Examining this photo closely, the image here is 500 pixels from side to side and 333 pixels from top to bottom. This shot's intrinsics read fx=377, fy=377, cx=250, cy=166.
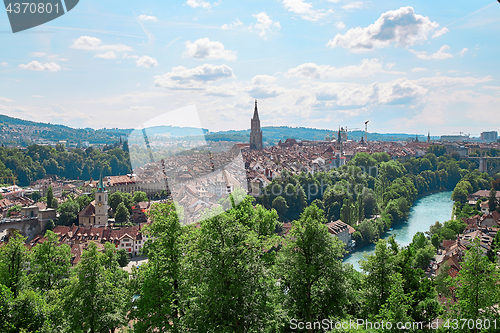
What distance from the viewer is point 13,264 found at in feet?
27.5

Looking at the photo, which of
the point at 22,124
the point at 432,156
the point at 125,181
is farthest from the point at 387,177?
the point at 22,124

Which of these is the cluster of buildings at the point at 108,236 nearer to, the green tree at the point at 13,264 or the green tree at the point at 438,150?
the green tree at the point at 13,264

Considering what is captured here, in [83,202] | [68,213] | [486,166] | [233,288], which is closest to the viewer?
[233,288]

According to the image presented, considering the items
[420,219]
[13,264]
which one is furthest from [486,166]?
[13,264]

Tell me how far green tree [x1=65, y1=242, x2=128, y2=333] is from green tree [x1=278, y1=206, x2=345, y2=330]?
141 inches

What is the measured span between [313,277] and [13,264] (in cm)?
657

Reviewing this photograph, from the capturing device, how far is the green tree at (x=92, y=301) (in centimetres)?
755

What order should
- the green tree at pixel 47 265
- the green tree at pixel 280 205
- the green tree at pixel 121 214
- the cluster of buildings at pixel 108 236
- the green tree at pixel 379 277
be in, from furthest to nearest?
the green tree at pixel 280 205 → the green tree at pixel 121 214 → the cluster of buildings at pixel 108 236 → the green tree at pixel 47 265 → the green tree at pixel 379 277

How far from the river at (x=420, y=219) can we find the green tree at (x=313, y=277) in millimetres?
16823

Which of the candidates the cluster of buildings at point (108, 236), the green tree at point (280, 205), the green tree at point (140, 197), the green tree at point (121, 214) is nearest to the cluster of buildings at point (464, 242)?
the green tree at point (280, 205)

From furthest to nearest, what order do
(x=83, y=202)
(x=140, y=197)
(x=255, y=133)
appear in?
(x=255, y=133) → (x=140, y=197) → (x=83, y=202)

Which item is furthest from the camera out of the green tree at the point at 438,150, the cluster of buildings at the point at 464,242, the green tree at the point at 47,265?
the green tree at the point at 438,150

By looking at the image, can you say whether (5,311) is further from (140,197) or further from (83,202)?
(140,197)

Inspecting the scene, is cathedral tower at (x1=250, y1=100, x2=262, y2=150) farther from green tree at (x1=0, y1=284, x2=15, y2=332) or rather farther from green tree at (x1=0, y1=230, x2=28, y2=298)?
green tree at (x1=0, y1=284, x2=15, y2=332)
